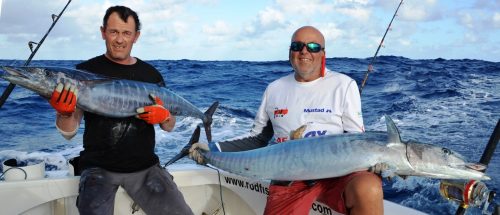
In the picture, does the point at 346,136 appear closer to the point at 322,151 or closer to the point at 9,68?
the point at 322,151

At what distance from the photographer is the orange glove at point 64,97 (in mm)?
2186

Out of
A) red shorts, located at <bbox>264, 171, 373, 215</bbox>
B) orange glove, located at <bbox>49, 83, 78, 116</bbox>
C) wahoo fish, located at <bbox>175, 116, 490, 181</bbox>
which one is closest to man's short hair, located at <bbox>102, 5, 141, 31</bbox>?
orange glove, located at <bbox>49, 83, 78, 116</bbox>

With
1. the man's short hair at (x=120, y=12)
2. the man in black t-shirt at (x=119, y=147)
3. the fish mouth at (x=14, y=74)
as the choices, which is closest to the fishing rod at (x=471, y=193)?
the man in black t-shirt at (x=119, y=147)

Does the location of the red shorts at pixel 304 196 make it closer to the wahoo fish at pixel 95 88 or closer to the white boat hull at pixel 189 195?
the white boat hull at pixel 189 195

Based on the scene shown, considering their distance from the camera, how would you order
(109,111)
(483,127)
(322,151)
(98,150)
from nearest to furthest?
(322,151) < (109,111) < (98,150) < (483,127)

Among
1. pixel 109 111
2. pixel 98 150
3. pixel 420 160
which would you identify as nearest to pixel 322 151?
pixel 420 160

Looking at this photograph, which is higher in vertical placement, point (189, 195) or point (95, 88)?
point (95, 88)

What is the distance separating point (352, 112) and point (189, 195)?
1.49m

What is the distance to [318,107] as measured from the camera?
8.55 ft

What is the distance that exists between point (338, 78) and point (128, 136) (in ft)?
4.52

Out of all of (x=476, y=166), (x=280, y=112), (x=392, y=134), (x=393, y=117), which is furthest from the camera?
(x=393, y=117)

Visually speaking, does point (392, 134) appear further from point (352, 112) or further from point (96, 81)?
point (96, 81)

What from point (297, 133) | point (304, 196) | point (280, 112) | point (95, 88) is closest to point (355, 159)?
point (297, 133)

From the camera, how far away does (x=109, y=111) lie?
2.37 metres
